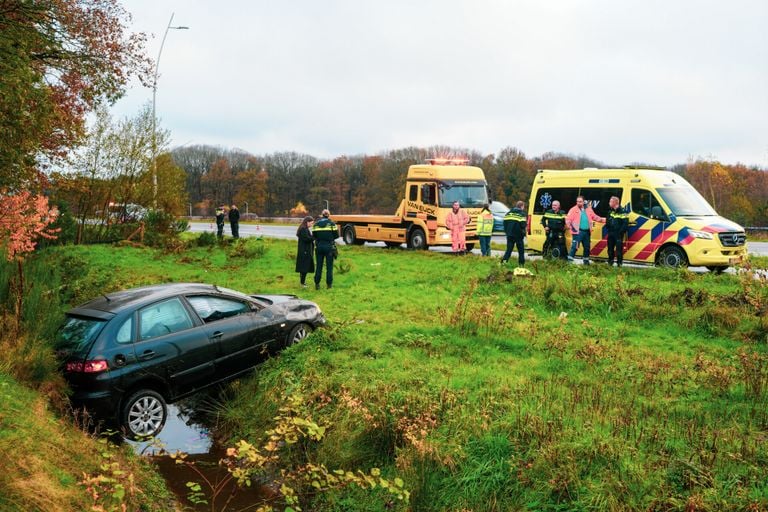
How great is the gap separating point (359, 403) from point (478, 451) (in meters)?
1.52

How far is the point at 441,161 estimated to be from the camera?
69.9ft

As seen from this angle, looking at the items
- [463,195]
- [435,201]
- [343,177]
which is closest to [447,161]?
[463,195]

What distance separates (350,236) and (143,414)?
1678cm

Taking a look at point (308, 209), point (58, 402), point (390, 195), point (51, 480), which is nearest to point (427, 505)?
point (51, 480)

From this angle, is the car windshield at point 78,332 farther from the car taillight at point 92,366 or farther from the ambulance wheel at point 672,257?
the ambulance wheel at point 672,257

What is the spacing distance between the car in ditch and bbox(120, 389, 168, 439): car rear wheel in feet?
0.03

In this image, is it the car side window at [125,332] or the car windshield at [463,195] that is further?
the car windshield at [463,195]

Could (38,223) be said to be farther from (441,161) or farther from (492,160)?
(492,160)

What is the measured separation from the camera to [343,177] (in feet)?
250

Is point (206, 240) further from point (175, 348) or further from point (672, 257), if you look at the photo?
point (175, 348)

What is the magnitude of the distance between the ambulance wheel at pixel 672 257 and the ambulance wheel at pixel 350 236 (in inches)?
447

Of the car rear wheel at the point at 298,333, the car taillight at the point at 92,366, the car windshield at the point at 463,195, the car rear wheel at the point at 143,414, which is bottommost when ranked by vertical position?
the car rear wheel at the point at 143,414

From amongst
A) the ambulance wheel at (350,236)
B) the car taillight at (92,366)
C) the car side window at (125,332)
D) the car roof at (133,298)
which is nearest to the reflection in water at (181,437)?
the car taillight at (92,366)

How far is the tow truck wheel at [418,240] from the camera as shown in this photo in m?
20.7
